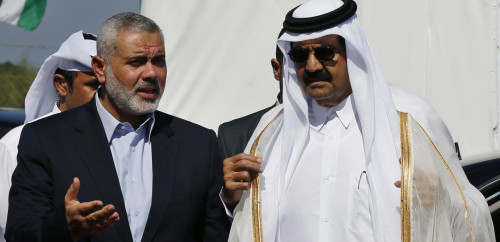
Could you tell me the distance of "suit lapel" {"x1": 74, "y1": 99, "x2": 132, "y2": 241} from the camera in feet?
11.6

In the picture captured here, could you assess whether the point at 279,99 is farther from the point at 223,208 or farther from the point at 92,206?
the point at 92,206

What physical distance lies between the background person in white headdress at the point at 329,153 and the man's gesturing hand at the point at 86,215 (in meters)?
0.53

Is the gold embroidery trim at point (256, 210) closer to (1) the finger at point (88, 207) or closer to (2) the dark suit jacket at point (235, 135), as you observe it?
(1) the finger at point (88, 207)

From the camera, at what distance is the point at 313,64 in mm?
3645

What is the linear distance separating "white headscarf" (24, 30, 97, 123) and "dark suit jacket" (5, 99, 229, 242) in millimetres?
1130

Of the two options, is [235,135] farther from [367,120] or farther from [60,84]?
[367,120]

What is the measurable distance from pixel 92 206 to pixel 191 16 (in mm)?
3437

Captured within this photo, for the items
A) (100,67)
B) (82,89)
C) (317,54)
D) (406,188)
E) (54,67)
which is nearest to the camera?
(406,188)

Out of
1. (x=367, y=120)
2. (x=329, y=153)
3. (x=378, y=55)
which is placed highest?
(x=378, y=55)

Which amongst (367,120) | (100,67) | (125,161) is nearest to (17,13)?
(100,67)

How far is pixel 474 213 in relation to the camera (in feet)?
11.6

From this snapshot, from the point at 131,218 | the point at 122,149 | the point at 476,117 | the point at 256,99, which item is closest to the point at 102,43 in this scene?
the point at 122,149

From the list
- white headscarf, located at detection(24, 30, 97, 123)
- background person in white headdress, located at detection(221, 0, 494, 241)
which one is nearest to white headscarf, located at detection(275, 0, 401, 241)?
background person in white headdress, located at detection(221, 0, 494, 241)

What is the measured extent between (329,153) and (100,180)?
84 cm
